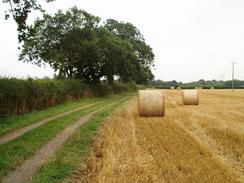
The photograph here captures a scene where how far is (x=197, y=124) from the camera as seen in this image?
15750 millimetres

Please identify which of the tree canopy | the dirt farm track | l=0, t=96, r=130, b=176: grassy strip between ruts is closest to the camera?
the dirt farm track

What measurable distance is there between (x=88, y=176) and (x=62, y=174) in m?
0.63

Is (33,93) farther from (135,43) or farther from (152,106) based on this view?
(135,43)

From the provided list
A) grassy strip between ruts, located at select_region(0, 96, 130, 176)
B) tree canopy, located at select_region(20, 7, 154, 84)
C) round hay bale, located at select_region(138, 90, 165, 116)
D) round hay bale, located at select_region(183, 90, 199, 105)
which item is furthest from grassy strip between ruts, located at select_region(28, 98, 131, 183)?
tree canopy, located at select_region(20, 7, 154, 84)

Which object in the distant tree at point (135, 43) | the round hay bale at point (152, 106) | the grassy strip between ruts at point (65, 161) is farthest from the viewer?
the distant tree at point (135, 43)

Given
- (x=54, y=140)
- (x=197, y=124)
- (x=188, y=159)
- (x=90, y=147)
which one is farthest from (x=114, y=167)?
(x=197, y=124)

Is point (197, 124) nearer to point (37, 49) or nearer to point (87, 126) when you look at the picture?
point (87, 126)

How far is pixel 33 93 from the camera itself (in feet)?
82.6

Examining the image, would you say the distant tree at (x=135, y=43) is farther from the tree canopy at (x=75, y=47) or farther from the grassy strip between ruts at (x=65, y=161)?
the grassy strip between ruts at (x=65, y=161)

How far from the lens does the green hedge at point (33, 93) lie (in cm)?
2077

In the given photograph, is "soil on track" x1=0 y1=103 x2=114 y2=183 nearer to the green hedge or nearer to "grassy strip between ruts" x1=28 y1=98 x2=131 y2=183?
"grassy strip between ruts" x1=28 y1=98 x2=131 y2=183

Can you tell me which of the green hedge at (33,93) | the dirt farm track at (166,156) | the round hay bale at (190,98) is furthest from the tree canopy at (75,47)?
the dirt farm track at (166,156)

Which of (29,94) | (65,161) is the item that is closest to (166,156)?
(65,161)

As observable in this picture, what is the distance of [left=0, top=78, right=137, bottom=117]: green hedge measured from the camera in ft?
68.1
